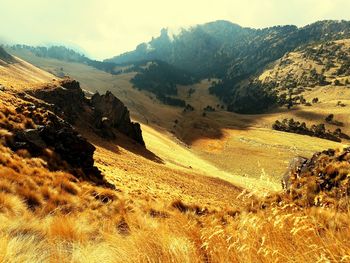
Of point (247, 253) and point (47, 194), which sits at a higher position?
point (247, 253)

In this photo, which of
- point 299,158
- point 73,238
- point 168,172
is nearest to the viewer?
point 73,238

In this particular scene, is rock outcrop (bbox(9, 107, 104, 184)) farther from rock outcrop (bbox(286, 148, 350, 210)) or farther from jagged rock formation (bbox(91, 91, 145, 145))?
jagged rock formation (bbox(91, 91, 145, 145))

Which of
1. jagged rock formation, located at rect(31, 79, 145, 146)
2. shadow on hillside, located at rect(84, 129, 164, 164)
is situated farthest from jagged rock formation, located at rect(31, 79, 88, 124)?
shadow on hillside, located at rect(84, 129, 164, 164)

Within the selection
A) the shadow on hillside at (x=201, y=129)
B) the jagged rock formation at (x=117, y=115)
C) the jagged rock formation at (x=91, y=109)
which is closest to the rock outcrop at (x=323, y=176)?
the jagged rock formation at (x=91, y=109)

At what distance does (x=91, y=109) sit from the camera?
54.1 m

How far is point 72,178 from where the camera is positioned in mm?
16250

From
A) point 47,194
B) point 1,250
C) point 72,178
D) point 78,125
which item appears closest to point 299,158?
point 72,178

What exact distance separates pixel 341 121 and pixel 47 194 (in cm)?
15147

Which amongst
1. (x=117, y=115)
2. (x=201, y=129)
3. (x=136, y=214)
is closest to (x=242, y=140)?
(x=201, y=129)

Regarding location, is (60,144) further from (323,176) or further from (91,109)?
(91,109)

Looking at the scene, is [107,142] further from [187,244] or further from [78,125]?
[187,244]

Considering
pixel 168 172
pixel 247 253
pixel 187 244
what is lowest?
pixel 168 172

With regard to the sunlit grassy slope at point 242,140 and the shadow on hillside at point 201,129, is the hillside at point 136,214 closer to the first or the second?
the sunlit grassy slope at point 242,140

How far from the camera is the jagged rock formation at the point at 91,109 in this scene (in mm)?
47125
